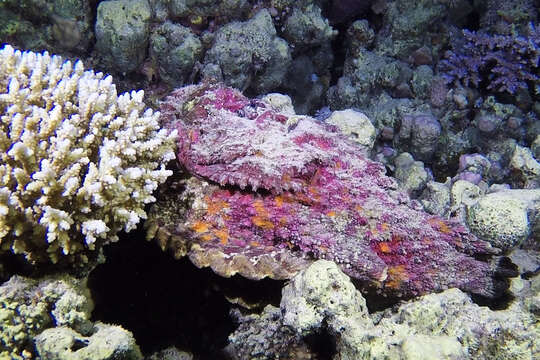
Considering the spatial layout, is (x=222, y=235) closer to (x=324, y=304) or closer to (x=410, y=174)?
(x=324, y=304)

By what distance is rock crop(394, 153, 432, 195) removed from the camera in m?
4.59

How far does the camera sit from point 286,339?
212cm

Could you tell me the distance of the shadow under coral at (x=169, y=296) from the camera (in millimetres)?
2350

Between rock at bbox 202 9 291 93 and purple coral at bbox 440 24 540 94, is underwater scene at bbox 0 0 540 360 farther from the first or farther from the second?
purple coral at bbox 440 24 540 94

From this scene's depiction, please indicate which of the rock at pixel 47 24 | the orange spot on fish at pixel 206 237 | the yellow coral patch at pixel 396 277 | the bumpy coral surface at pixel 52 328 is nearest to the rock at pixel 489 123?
the yellow coral patch at pixel 396 277

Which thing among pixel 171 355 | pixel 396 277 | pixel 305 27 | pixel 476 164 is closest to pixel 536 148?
pixel 476 164

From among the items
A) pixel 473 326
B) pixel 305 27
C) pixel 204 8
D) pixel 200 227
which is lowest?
pixel 473 326

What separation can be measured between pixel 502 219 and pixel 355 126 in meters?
1.84

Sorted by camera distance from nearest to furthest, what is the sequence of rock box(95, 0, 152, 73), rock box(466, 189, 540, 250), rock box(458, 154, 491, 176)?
rock box(466, 189, 540, 250), rock box(95, 0, 152, 73), rock box(458, 154, 491, 176)

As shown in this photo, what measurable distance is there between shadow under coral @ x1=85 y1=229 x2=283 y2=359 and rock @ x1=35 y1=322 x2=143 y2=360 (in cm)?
60

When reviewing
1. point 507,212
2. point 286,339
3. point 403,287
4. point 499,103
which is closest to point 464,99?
point 499,103

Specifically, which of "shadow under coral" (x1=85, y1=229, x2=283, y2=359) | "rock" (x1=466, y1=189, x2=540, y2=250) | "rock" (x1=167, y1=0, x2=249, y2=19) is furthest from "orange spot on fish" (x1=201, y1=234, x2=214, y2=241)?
"rock" (x1=167, y1=0, x2=249, y2=19)

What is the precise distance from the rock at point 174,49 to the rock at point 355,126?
2001 millimetres

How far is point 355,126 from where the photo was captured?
4105mm
